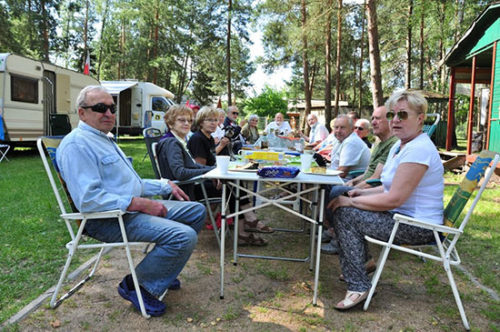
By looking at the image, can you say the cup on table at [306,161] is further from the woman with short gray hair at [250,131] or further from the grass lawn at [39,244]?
the woman with short gray hair at [250,131]

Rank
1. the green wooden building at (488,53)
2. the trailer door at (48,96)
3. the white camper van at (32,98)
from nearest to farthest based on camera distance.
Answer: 1. the green wooden building at (488,53)
2. the white camper van at (32,98)
3. the trailer door at (48,96)

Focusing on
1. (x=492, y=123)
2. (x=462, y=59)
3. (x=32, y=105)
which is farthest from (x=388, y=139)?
(x=32, y=105)

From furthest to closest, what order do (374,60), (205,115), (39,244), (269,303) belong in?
1. (374,60)
2. (205,115)
3. (39,244)
4. (269,303)

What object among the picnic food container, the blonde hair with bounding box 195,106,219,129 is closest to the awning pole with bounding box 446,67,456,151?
the blonde hair with bounding box 195,106,219,129

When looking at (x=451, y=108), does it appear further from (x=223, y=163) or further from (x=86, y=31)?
(x=86, y=31)

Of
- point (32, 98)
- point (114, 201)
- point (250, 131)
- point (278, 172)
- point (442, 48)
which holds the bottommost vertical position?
point (114, 201)

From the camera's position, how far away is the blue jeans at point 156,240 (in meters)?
1.90

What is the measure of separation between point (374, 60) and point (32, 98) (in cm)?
811

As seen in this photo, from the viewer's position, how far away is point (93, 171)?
6.14ft

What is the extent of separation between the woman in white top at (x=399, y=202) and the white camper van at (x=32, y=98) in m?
8.58

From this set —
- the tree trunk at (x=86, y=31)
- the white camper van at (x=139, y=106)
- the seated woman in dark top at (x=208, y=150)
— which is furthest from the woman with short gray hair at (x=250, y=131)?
the tree trunk at (x=86, y=31)

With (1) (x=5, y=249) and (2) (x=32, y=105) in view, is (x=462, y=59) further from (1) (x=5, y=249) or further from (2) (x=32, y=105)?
(2) (x=32, y=105)

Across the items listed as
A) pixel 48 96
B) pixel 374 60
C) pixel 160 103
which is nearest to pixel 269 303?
pixel 374 60

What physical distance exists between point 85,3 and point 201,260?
29.1 metres
